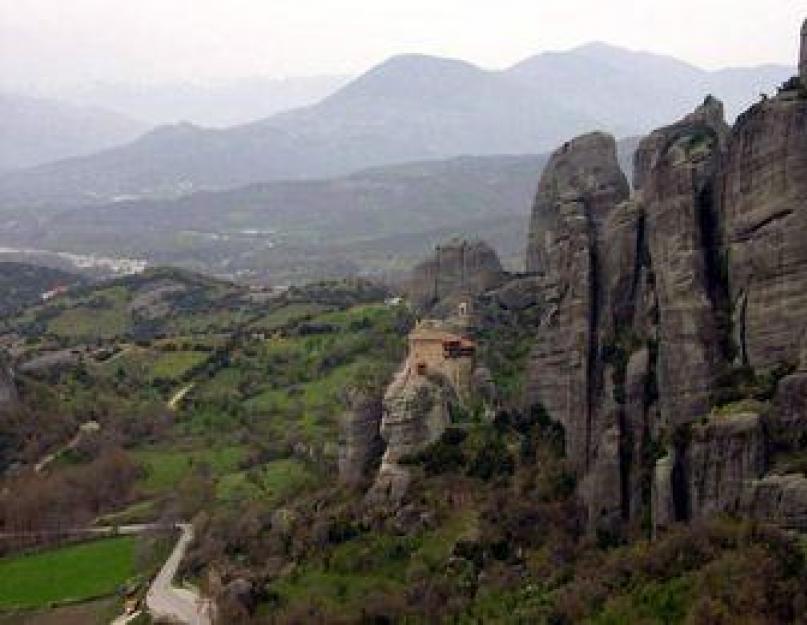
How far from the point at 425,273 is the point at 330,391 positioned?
48.3 feet

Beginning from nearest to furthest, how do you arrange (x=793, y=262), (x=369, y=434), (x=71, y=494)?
1. (x=793, y=262)
2. (x=369, y=434)
3. (x=71, y=494)

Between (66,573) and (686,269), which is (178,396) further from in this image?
(686,269)

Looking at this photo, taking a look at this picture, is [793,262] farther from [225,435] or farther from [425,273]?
[225,435]

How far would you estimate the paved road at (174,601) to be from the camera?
60.5 meters

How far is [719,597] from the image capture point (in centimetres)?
3875

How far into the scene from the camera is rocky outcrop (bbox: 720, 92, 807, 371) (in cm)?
4541

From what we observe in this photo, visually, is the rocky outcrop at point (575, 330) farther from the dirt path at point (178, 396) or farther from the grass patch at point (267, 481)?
the dirt path at point (178, 396)

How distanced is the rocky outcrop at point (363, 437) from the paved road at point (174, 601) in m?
8.05

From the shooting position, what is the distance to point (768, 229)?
46719 mm


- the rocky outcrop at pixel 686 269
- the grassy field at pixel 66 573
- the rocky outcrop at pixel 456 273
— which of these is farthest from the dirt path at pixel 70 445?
the rocky outcrop at pixel 686 269

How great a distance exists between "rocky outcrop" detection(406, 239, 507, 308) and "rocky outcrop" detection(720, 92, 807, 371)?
39.3 m

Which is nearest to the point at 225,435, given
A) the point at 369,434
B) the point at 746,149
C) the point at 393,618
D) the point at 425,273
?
the point at 425,273

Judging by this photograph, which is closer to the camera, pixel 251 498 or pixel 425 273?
pixel 251 498

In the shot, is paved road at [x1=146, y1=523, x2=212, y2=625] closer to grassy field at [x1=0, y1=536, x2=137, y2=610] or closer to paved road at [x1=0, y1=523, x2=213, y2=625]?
paved road at [x1=0, y1=523, x2=213, y2=625]
